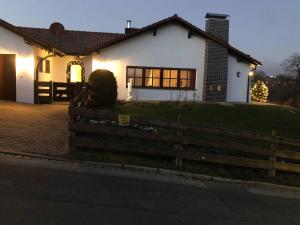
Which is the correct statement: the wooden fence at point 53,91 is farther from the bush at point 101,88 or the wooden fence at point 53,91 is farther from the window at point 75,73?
the window at point 75,73

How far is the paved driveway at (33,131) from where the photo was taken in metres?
12.0

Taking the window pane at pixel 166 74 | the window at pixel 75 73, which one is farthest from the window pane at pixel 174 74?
the window at pixel 75 73

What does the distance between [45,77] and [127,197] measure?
21.2m

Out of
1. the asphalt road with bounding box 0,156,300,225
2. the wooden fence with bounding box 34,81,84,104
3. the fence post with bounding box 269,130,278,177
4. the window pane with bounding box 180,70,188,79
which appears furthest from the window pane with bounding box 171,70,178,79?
the asphalt road with bounding box 0,156,300,225

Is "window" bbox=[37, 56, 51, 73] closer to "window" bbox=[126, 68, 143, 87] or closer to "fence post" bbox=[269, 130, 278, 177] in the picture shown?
"window" bbox=[126, 68, 143, 87]

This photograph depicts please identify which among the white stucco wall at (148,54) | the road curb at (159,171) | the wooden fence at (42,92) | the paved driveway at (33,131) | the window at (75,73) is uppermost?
the white stucco wall at (148,54)

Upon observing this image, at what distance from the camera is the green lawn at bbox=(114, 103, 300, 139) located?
20062mm

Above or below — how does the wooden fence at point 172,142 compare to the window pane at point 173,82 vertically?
below

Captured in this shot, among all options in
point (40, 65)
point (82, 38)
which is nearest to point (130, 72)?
point (40, 65)

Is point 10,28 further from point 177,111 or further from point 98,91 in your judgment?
point 177,111

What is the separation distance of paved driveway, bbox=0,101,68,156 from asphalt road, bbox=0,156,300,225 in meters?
1.32

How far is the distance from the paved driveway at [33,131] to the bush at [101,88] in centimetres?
140

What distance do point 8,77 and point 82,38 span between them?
10.7m

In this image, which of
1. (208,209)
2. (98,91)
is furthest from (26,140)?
(98,91)
